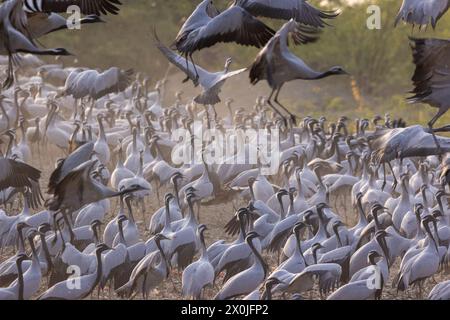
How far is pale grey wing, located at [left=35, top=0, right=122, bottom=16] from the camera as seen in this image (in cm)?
811

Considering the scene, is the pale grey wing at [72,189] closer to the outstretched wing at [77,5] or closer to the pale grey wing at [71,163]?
the pale grey wing at [71,163]

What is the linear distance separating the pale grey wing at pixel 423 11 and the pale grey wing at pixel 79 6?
7.20ft

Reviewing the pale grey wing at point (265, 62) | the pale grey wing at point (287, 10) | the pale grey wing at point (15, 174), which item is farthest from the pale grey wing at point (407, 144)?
the pale grey wing at point (15, 174)

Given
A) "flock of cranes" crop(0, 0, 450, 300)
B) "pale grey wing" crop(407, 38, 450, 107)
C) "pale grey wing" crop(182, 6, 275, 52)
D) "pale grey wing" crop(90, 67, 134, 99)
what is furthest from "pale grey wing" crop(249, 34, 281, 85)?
"pale grey wing" crop(90, 67, 134, 99)

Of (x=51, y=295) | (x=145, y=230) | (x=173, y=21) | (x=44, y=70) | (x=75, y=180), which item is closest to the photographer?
(x=75, y=180)

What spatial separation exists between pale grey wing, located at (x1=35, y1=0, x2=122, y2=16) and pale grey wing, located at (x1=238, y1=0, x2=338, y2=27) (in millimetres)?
956

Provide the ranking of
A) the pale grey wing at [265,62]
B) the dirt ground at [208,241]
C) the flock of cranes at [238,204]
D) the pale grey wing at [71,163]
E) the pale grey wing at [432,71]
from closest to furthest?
the pale grey wing at [432,71] < the pale grey wing at [265,62] < the flock of cranes at [238,204] < the pale grey wing at [71,163] < the dirt ground at [208,241]

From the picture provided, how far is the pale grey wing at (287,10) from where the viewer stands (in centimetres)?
816

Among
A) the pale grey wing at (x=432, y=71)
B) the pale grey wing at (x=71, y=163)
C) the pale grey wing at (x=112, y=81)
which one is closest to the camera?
the pale grey wing at (x=432, y=71)

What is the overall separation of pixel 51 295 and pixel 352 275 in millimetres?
2746

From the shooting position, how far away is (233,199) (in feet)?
43.9

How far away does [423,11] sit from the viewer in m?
8.42

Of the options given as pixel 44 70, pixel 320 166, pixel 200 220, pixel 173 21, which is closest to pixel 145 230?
pixel 200 220
